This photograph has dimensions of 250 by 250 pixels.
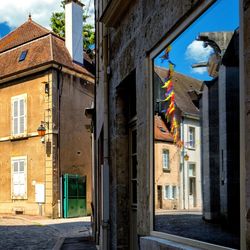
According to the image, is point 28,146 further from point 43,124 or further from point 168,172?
point 168,172

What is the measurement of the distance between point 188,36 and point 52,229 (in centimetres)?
1315

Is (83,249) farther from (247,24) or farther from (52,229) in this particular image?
(247,24)

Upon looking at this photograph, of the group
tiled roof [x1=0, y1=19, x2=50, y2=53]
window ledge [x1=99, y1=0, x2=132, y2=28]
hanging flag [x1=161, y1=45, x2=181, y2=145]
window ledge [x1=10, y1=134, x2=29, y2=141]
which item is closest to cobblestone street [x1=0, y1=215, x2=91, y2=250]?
window ledge [x1=10, y1=134, x2=29, y2=141]

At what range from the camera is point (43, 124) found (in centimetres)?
2253

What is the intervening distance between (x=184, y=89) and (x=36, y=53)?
20090mm

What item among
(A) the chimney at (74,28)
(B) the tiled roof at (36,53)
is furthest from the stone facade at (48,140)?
(A) the chimney at (74,28)

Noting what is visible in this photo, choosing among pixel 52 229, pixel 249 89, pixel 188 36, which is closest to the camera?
pixel 249 89

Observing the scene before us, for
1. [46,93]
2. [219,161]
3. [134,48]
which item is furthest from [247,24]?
[46,93]

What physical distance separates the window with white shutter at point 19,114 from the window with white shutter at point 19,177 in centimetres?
125

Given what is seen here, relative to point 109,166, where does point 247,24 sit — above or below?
above

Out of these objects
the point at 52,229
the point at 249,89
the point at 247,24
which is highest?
the point at 247,24

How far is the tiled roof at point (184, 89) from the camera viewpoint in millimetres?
3939

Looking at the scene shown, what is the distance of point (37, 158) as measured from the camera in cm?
2272

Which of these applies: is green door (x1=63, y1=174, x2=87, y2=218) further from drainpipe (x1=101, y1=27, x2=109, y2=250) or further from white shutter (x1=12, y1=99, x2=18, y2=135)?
drainpipe (x1=101, y1=27, x2=109, y2=250)
